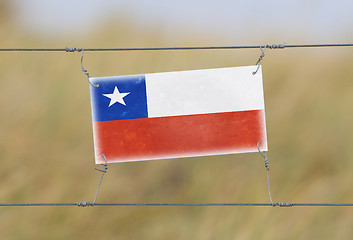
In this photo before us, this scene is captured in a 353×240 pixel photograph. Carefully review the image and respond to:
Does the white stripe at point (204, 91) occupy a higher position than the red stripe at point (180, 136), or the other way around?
the white stripe at point (204, 91)

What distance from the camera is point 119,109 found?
6094 millimetres

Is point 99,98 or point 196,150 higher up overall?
point 99,98

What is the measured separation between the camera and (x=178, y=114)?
6.09 meters

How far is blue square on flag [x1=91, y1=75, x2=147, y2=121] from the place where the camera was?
239 inches

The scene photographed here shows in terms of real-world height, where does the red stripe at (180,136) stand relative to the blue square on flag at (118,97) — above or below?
below

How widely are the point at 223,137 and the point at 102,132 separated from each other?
101cm

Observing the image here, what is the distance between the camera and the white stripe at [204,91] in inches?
238

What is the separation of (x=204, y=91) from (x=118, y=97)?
28.3 inches

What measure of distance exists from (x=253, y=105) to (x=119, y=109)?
1.12m

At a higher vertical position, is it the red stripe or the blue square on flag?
the blue square on flag

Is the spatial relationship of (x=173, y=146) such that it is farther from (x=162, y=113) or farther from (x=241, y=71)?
(x=241, y=71)

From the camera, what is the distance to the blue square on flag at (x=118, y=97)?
607 centimetres

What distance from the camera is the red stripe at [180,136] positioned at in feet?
19.8

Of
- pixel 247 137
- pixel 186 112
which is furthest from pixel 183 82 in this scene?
pixel 247 137
